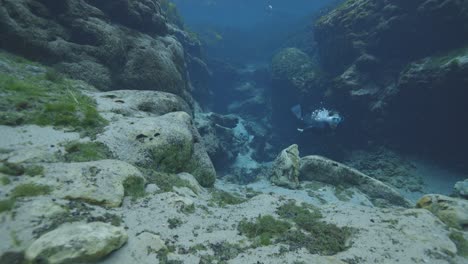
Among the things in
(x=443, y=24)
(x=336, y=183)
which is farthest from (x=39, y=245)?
(x=443, y=24)

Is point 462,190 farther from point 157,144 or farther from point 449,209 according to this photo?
point 157,144

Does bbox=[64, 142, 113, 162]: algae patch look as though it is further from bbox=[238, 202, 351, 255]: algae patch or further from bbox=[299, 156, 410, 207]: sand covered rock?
bbox=[299, 156, 410, 207]: sand covered rock

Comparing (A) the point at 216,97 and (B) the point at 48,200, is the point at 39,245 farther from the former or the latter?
(A) the point at 216,97

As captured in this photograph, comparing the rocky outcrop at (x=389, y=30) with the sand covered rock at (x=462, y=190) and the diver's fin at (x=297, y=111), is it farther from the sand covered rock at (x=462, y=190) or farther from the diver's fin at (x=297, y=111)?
the sand covered rock at (x=462, y=190)

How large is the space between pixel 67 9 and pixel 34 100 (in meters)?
9.08

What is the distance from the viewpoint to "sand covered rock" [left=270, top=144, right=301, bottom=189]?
1875cm

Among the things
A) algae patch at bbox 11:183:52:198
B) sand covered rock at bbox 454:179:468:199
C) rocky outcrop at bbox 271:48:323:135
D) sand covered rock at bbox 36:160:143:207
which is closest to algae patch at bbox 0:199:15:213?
algae patch at bbox 11:183:52:198

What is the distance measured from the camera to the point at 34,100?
11.6 meters

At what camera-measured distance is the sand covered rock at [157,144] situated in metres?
11.4

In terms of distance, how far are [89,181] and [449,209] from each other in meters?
13.5

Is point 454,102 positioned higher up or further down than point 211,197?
higher up

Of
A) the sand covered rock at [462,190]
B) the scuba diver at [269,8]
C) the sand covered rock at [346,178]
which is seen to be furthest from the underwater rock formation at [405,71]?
the scuba diver at [269,8]

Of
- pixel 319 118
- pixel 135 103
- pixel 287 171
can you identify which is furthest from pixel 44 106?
pixel 319 118

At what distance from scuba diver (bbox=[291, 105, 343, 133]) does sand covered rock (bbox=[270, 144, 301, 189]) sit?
8.69 m
